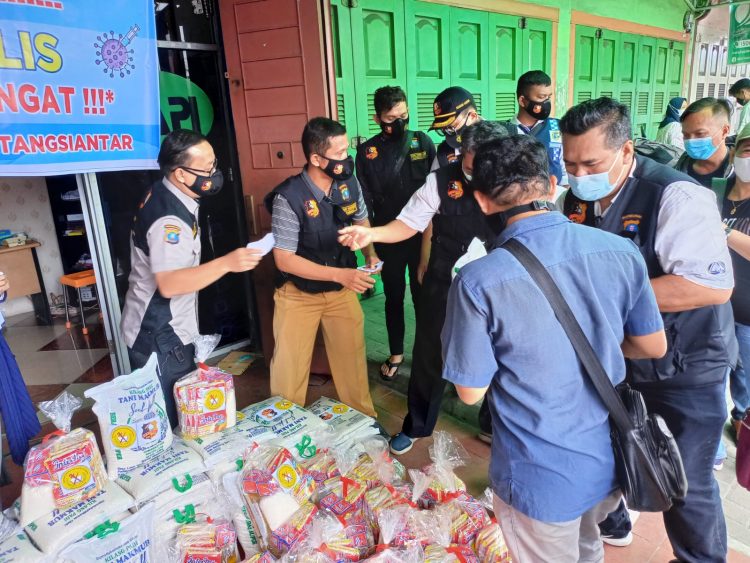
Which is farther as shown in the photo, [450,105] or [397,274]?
[397,274]

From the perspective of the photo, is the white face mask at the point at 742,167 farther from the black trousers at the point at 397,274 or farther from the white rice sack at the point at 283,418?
the white rice sack at the point at 283,418

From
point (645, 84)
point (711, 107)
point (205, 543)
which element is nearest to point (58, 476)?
point (205, 543)

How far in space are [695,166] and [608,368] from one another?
208 centimetres

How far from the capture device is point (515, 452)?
140cm

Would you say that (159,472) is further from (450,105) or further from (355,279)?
(450,105)

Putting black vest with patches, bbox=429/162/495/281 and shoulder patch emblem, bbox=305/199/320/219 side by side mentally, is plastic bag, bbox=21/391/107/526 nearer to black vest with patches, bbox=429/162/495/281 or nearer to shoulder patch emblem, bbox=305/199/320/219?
shoulder patch emblem, bbox=305/199/320/219

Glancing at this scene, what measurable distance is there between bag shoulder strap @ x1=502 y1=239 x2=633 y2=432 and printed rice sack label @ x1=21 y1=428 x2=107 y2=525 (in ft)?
5.60

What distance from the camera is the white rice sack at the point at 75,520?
1791mm

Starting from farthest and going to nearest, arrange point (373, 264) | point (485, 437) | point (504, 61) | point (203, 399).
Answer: point (504, 61)
point (485, 437)
point (373, 264)
point (203, 399)

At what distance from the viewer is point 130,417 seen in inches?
83.4

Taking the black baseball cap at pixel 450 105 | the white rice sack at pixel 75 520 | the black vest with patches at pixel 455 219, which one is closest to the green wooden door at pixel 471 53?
the black baseball cap at pixel 450 105

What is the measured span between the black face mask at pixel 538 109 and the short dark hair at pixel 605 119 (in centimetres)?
187

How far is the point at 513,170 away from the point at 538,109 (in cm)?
233

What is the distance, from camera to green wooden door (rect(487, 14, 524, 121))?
18.5 ft
